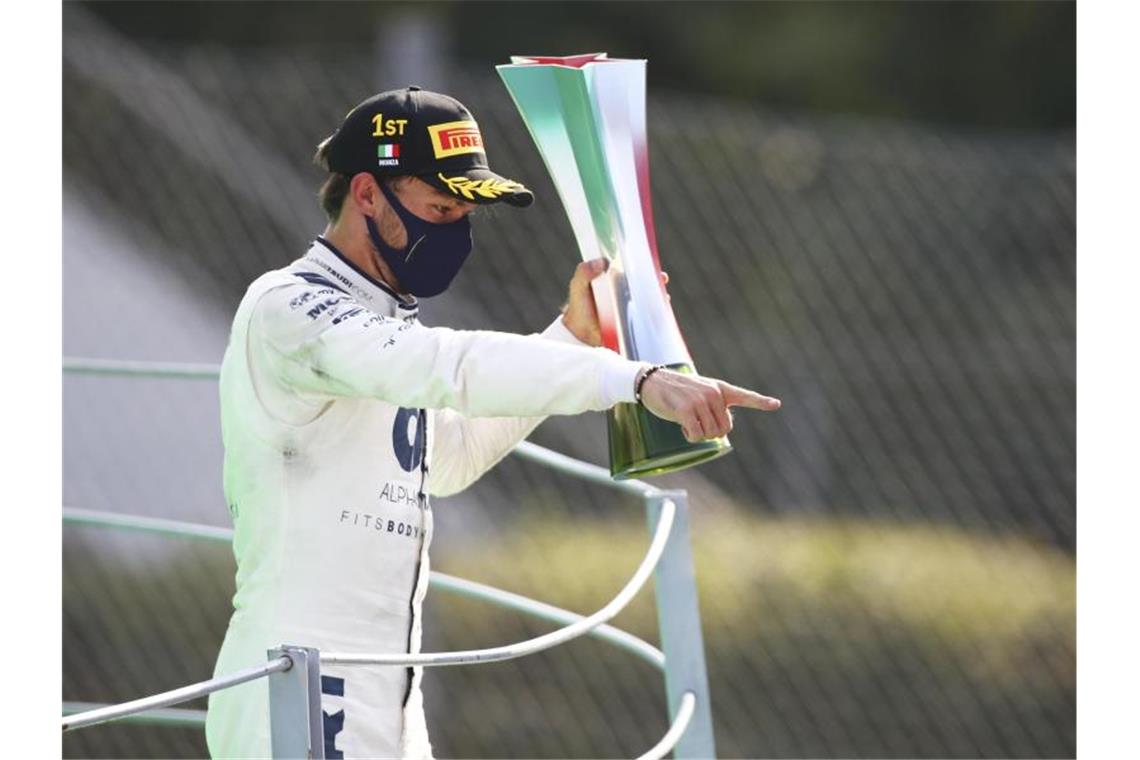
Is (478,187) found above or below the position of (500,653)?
above

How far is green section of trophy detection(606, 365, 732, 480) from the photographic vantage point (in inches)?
106

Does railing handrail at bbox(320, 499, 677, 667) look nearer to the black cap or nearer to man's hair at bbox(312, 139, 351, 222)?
the black cap

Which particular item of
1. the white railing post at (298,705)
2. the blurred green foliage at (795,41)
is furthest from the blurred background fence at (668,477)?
the blurred green foliage at (795,41)

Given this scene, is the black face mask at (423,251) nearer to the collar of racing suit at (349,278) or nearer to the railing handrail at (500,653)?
the collar of racing suit at (349,278)

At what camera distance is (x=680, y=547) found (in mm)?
3477

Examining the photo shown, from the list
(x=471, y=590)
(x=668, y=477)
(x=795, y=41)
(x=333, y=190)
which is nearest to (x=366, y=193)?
(x=333, y=190)

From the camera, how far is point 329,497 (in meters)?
→ 2.74

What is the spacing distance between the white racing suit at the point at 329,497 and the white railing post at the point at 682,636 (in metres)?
0.69

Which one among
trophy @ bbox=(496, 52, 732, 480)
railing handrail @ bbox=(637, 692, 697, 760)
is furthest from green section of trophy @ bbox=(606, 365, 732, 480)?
railing handrail @ bbox=(637, 692, 697, 760)

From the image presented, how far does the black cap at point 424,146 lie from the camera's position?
9.10 feet

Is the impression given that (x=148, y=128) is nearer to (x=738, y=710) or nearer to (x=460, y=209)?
(x=738, y=710)

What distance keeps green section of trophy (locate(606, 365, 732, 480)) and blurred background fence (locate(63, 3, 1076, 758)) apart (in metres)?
2.85

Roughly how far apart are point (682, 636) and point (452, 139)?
109 centimetres

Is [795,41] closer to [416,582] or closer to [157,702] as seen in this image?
[416,582]
